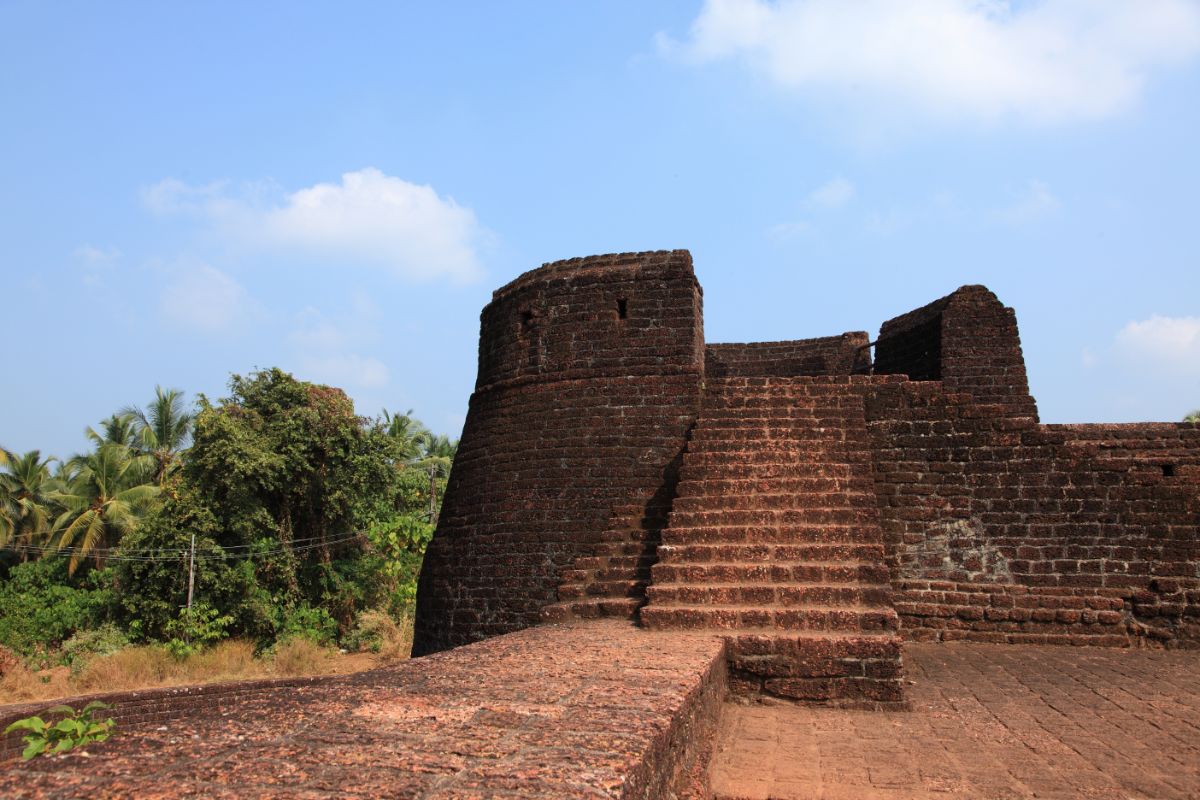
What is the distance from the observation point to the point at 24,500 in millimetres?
26094

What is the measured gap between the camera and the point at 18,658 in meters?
18.3

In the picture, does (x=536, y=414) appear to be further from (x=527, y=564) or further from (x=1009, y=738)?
(x=1009, y=738)

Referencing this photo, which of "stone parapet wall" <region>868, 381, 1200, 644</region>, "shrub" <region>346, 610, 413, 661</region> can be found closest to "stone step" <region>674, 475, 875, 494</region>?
"stone parapet wall" <region>868, 381, 1200, 644</region>

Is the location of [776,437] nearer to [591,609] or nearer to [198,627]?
[591,609]

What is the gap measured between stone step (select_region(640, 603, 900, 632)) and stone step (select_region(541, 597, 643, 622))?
1104 millimetres

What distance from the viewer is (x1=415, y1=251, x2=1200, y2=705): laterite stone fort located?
20.2ft

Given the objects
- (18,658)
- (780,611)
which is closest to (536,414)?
(780,611)

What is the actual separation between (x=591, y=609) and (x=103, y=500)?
22730 mm

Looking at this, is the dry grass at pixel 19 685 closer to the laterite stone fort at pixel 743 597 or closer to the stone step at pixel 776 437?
the laterite stone fort at pixel 743 597

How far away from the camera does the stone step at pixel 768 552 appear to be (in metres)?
6.41

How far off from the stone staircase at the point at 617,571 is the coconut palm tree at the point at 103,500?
758 inches

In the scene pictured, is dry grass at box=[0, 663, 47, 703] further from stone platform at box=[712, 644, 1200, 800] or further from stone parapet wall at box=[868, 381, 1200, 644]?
stone platform at box=[712, 644, 1200, 800]

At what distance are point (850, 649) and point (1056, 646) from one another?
138 inches

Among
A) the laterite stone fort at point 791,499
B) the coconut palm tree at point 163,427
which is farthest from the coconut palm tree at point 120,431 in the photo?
the laterite stone fort at point 791,499
